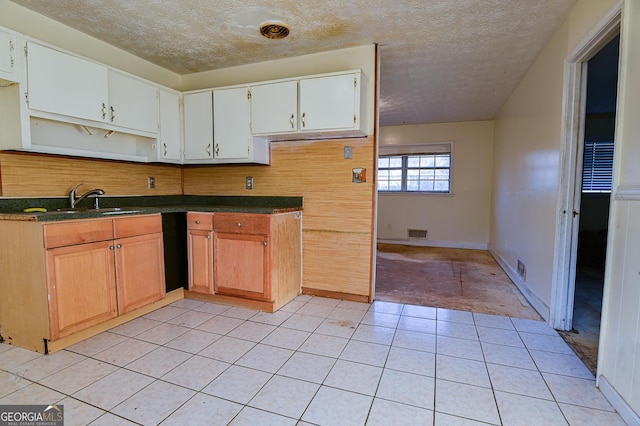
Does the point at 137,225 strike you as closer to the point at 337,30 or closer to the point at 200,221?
the point at 200,221

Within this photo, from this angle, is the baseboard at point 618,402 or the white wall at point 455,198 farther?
the white wall at point 455,198

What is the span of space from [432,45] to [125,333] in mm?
3525

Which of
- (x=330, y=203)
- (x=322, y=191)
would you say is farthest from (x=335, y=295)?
(x=322, y=191)

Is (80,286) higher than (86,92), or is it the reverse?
(86,92)

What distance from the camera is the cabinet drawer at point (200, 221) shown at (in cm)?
293

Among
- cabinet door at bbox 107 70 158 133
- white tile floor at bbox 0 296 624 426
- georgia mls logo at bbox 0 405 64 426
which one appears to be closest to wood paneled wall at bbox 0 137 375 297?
cabinet door at bbox 107 70 158 133

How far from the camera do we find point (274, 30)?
8.35ft

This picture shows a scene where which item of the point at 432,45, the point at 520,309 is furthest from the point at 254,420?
the point at 432,45

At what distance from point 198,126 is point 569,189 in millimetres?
3379

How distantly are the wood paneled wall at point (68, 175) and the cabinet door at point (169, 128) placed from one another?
1.14 feet

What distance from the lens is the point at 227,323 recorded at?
2.55 m

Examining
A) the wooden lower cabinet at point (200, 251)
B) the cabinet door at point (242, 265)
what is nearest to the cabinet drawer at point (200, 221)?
the wooden lower cabinet at point (200, 251)

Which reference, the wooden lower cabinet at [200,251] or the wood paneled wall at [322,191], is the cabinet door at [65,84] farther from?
the wooden lower cabinet at [200,251]

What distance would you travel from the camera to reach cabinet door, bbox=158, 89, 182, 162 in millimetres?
3155
